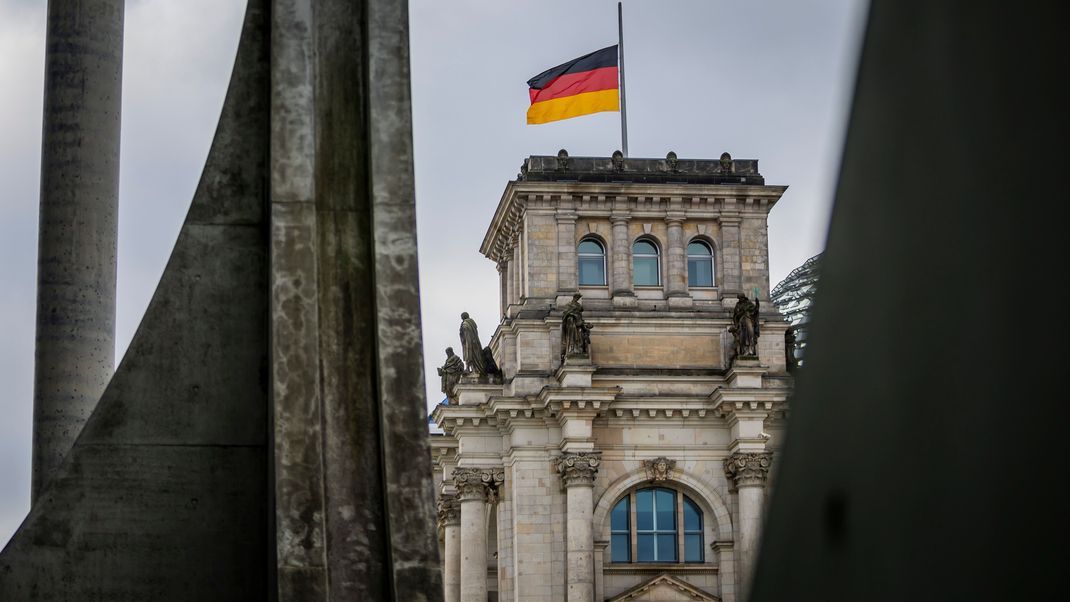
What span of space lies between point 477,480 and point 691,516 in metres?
7.88

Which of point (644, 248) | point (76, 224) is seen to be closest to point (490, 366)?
point (644, 248)

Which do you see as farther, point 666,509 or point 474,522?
point 474,522

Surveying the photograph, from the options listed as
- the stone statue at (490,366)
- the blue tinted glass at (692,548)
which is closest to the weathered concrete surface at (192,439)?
the blue tinted glass at (692,548)

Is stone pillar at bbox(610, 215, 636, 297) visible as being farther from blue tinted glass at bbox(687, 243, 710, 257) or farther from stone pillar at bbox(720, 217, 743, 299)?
stone pillar at bbox(720, 217, 743, 299)

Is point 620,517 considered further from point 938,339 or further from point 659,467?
point 938,339

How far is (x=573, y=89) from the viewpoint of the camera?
56094 millimetres

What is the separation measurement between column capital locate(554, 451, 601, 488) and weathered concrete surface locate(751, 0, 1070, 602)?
5244 cm

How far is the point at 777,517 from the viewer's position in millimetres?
1163

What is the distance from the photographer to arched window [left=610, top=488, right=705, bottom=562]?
177 ft

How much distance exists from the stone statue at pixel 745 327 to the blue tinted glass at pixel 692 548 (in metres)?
6.69

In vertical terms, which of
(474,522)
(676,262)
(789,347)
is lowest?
(474,522)

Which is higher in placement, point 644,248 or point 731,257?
point 644,248

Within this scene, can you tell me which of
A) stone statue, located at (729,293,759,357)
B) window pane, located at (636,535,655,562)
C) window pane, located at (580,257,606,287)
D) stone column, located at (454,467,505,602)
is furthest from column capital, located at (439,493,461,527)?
stone statue, located at (729,293,759,357)

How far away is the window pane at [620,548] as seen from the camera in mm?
53781
